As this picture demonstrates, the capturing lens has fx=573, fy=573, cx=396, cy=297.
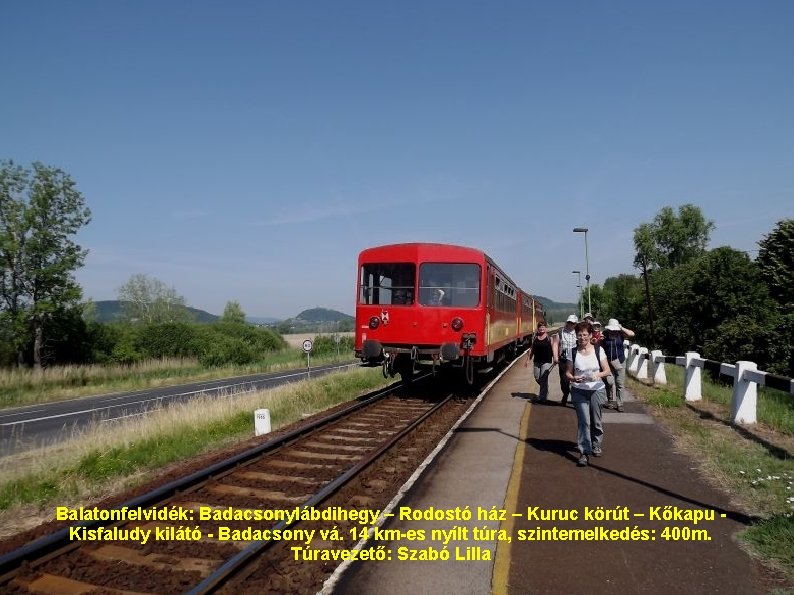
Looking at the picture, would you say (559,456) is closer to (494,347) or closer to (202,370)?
(494,347)

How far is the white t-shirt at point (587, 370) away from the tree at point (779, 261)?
1324 inches

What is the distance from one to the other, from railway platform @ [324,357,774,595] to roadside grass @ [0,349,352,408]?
22404 millimetres

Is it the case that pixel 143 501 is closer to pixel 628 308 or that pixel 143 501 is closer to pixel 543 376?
pixel 543 376

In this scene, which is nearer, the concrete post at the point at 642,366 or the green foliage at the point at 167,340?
the concrete post at the point at 642,366

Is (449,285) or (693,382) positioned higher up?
(449,285)

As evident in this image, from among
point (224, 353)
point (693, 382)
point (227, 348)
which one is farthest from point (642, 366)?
point (227, 348)

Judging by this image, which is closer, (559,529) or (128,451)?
(559,529)

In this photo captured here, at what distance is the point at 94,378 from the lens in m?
30.4

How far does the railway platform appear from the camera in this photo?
4109 millimetres

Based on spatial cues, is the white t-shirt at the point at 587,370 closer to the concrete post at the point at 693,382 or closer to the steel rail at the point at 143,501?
the steel rail at the point at 143,501

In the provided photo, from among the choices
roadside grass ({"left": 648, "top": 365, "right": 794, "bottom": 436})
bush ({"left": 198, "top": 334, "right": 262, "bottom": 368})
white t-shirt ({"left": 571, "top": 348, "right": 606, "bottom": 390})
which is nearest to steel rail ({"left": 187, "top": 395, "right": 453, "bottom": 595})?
white t-shirt ({"left": 571, "top": 348, "right": 606, "bottom": 390})

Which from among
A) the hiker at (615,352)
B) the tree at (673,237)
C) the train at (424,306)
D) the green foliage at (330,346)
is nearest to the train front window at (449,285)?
the train at (424,306)

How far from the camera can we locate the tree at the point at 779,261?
35062 mm

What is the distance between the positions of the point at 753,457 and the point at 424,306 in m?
7.00
